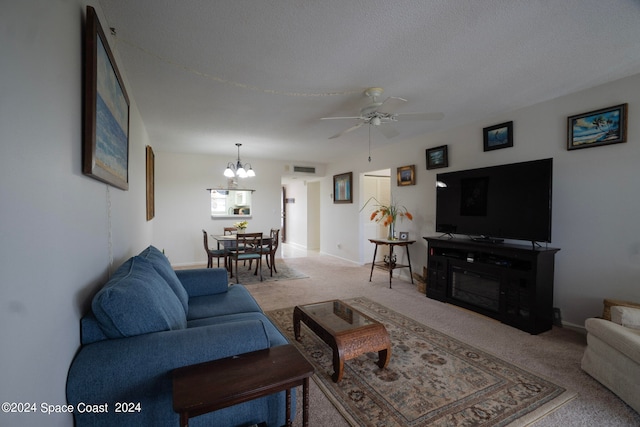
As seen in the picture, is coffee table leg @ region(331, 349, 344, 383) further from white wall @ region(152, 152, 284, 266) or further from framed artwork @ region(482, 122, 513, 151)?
white wall @ region(152, 152, 284, 266)

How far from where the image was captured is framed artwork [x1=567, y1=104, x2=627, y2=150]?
8.15ft

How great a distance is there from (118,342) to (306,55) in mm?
2151

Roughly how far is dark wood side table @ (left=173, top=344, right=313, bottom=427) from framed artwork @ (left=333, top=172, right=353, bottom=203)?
5129 millimetres

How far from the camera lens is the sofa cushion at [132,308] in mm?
1191

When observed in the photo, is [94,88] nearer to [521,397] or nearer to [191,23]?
[191,23]

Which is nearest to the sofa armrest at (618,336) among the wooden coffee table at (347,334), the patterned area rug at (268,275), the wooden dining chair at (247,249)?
the wooden coffee table at (347,334)

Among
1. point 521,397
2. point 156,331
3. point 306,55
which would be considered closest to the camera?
point 156,331

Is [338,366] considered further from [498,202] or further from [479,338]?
[498,202]

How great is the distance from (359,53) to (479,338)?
2733 mm

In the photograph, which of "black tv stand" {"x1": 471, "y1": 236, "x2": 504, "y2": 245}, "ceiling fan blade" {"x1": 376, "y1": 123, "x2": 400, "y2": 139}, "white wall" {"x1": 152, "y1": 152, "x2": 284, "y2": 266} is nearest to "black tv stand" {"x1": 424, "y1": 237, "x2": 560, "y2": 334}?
"black tv stand" {"x1": 471, "y1": 236, "x2": 504, "y2": 245}

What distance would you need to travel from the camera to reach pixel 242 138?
4598 millimetres

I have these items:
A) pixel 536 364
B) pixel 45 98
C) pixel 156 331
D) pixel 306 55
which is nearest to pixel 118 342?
pixel 156 331

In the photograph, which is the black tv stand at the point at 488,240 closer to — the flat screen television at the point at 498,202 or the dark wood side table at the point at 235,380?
the flat screen television at the point at 498,202

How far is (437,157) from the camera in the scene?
4.20m
